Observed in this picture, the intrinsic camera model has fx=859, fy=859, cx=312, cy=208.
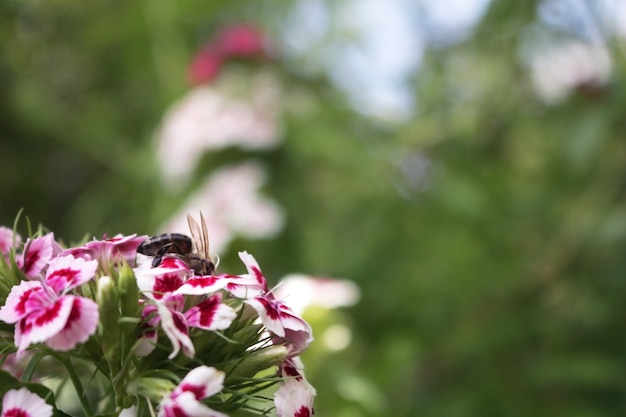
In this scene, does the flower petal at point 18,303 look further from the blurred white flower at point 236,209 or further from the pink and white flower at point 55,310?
the blurred white flower at point 236,209

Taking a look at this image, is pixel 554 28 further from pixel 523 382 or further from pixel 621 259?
pixel 523 382

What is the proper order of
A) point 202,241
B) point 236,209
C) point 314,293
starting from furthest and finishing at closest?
point 236,209 < point 314,293 < point 202,241

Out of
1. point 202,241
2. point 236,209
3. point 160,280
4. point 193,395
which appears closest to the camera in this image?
point 193,395

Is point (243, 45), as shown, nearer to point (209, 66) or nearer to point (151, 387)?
point (209, 66)

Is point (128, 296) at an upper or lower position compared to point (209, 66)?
lower

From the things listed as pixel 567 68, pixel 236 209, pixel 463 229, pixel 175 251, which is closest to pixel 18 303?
pixel 175 251

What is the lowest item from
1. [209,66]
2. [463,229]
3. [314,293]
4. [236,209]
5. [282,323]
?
[282,323]

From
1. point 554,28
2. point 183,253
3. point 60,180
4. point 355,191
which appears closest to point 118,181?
point 60,180

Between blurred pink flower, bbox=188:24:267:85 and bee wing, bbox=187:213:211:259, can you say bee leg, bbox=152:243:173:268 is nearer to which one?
bee wing, bbox=187:213:211:259

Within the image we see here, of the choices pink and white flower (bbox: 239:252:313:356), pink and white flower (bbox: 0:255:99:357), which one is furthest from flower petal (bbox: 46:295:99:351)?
pink and white flower (bbox: 239:252:313:356)
